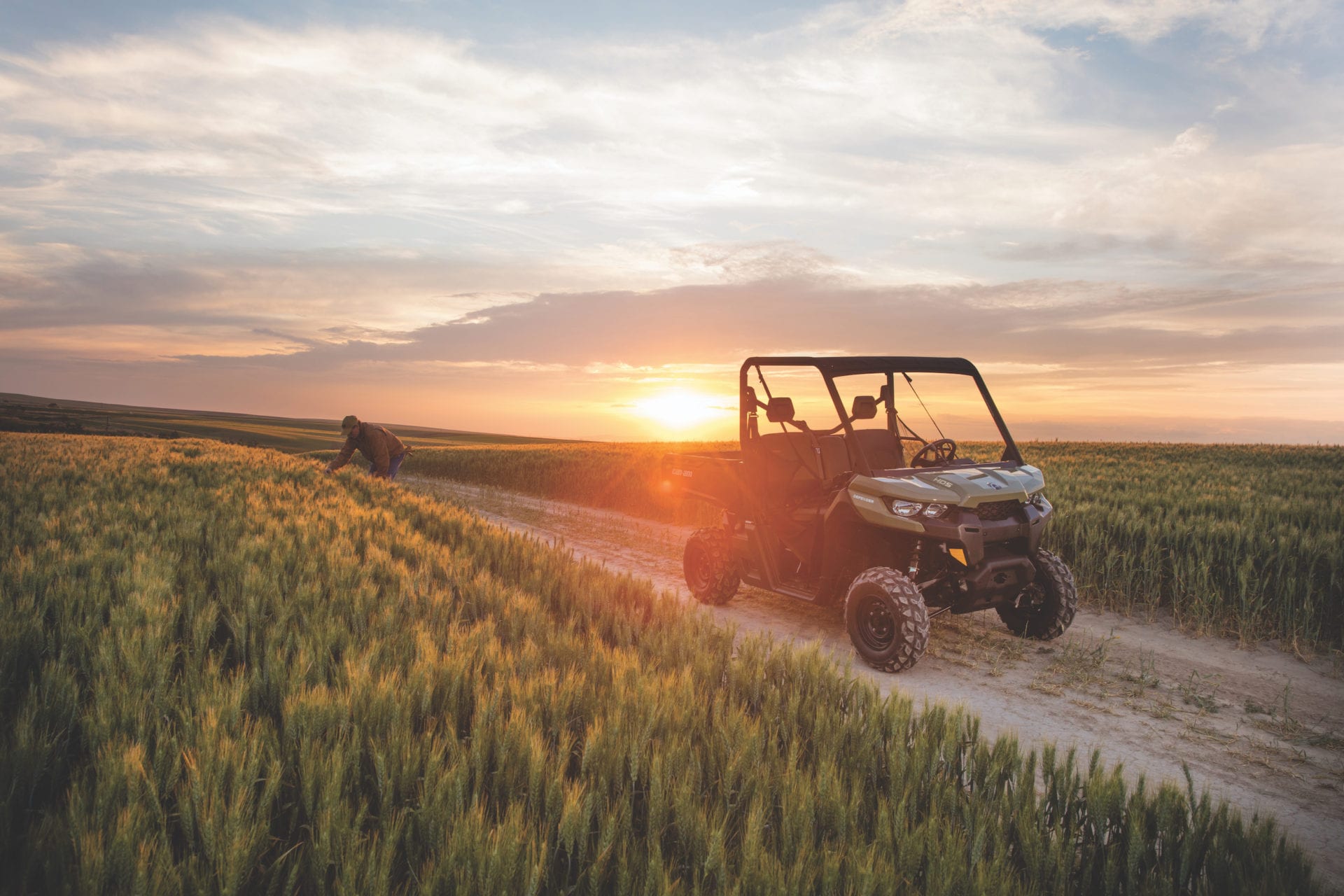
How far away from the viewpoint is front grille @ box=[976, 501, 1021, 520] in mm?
6191

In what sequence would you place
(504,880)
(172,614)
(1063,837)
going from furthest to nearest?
(172,614), (1063,837), (504,880)

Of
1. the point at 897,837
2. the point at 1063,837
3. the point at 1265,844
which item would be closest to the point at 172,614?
the point at 897,837

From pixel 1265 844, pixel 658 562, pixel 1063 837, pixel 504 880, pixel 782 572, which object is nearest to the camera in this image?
pixel 504 880

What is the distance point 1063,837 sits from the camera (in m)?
2.54

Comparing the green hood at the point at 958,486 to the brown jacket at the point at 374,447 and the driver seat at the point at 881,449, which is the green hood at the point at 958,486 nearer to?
the driver seat at the point at 881,449

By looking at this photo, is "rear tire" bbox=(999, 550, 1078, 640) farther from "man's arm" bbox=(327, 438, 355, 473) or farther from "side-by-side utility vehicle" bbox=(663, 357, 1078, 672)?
"man's arm" bbox=(327, 438, 355, 473)

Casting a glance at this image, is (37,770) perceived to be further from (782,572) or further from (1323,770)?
(1323,770)

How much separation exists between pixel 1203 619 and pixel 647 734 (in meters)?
7.93

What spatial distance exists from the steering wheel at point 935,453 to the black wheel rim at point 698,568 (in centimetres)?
273

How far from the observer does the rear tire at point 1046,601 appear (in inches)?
266

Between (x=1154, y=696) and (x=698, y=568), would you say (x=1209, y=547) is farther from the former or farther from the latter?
(x=698, y=568)

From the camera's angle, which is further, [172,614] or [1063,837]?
[172,614]

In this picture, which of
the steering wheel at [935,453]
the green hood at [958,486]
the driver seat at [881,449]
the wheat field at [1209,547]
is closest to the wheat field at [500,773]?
the green hood at [958,486]

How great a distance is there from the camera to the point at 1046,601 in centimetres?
688
